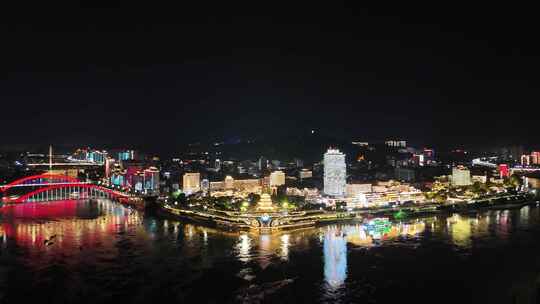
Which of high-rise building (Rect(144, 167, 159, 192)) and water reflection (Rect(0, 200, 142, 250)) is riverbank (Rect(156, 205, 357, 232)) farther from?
high-rise building (Rect(144, 167, 159, 192))

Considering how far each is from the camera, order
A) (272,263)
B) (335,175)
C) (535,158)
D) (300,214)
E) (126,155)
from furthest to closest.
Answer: (126,155)
(535,158)
(335,175)
(300,214)
(272,263)

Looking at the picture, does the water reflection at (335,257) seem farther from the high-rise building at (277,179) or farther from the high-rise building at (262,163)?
the high-rise building at (262,163)

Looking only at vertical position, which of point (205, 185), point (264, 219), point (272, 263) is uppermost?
point (205, 185)

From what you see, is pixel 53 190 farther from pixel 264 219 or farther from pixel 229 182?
pixel 264 219

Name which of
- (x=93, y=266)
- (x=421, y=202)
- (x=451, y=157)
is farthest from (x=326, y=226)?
(x=451, y=157)

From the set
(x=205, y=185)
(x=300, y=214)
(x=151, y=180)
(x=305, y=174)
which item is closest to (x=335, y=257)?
A: (x=300, y=214)
